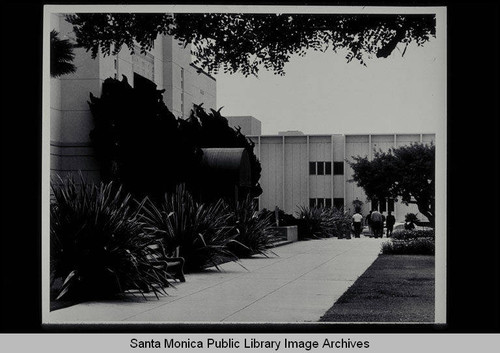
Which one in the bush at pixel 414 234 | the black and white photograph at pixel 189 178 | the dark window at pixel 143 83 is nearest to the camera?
the black and white photograph at pixel 189 178

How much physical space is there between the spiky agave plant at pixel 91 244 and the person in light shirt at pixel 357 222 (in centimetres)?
1735

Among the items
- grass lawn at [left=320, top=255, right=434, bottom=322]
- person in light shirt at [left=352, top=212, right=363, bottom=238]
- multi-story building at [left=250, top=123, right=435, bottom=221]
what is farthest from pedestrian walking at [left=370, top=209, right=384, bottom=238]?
grass lawn at [left=320, top=255, right=434, bottom=322]

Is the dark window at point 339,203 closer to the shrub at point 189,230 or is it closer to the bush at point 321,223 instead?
the bush at point 321,223

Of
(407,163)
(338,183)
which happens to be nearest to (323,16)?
(407,163)

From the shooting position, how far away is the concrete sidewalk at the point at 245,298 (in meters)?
9.92

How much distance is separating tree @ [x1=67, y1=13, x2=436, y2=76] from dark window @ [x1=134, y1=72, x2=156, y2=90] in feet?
14.3

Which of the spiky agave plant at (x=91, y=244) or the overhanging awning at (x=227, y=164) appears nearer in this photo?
the spiky agave plant at (x=91, y=244)

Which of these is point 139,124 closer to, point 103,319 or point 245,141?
point 245,141

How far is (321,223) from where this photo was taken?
29.6 m

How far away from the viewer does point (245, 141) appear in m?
21.8

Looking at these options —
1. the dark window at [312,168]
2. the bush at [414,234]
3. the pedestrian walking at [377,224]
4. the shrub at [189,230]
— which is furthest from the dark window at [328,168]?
the shrub at [189,230]

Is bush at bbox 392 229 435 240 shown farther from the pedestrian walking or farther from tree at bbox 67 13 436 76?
tree at bbox 67 13 436 76

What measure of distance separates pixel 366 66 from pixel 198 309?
11.8 ft
